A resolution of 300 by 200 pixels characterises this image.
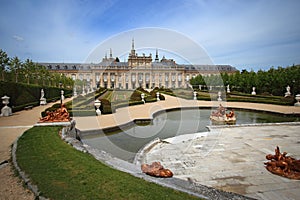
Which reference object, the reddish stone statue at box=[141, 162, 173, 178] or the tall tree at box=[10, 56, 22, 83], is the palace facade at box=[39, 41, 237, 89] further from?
the reddish stone statue at box=[141, 162, 173, 178]

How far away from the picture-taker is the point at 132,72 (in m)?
55.2

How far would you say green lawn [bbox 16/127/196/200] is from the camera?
2.27 metres

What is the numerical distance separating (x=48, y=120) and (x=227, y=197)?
628 cm

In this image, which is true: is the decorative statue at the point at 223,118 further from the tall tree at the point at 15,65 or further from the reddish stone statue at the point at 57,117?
the tall tree at the point at 15,65

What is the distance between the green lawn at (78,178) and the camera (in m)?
2.27

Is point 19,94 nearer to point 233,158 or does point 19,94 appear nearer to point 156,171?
point 156,171

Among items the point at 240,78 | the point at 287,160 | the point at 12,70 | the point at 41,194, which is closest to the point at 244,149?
the point at 287,160

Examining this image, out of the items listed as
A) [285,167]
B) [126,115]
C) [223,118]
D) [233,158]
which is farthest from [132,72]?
[285,167]

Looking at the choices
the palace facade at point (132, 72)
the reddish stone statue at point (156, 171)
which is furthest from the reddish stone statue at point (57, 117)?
the palace facade at point (132, 72)

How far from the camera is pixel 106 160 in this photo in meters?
3.63

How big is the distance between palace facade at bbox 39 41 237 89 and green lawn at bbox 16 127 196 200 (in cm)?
4799

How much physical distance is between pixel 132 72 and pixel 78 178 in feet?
175

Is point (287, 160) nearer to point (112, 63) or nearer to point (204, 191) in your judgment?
point (204, 191)

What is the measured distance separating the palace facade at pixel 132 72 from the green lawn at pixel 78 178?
4799 centimetres
